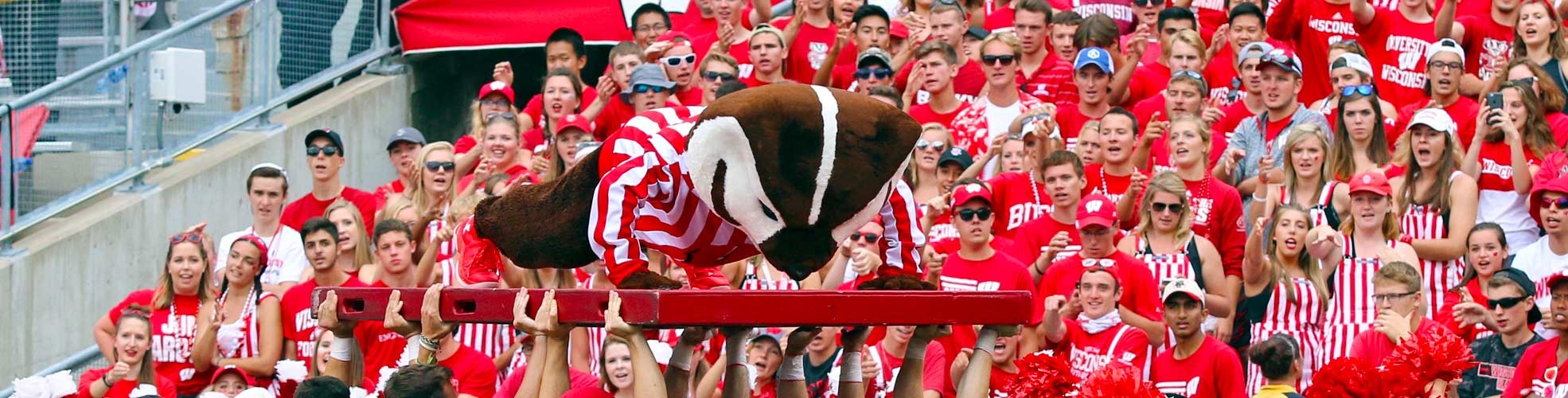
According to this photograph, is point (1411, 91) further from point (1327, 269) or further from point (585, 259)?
point (585, 259)

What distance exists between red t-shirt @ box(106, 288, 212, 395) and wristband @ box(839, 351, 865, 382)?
4.10 meters

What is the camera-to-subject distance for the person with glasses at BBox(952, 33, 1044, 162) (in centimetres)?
1145

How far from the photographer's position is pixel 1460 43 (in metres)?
11.9

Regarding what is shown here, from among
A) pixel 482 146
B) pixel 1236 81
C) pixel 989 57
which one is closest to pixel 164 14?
pixel 482 146

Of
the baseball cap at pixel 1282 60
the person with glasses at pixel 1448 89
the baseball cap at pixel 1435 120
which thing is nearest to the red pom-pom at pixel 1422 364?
the baseball cap at pixel 1435 120

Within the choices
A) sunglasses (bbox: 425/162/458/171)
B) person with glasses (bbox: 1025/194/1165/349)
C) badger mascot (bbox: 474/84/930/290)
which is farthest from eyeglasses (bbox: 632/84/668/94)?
badger mascot (bbox: 474/84/930/290)

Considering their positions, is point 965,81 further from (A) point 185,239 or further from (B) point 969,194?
(A) point 185,239

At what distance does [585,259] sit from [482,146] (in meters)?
4.71

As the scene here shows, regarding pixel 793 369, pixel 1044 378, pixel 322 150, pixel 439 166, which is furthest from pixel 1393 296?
pixel 322 150

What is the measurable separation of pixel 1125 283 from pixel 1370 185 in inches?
45.1

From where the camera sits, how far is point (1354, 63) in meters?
10.9

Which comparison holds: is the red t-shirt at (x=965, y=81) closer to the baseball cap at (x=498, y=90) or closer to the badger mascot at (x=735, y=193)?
the baseball cap at (x=498, y=90)

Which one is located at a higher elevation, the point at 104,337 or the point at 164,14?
the point at 164,14

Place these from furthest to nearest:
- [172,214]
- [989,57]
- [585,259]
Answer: [172,214], [989,57], [585,259]
